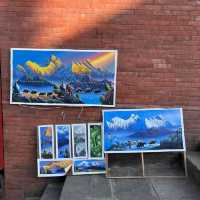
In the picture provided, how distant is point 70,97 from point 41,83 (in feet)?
1.43

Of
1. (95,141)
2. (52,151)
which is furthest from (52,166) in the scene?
(95,141)

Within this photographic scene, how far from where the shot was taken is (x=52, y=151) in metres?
6.25

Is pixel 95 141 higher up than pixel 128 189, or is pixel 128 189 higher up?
pixel 95 141

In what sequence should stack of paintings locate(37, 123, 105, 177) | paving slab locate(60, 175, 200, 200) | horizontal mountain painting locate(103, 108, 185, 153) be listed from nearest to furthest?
1. paving slab locate(60, 175, 200, 200)
2. horizontal mountain painting locate(103, 108, 185, 153)
3. stack of paintings locate(37, 123, 105, 177)

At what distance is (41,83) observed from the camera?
6.22 m

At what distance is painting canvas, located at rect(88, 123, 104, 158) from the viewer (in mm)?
6246

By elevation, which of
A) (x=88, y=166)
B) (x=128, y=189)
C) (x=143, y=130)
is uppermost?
(x=143, y=130)

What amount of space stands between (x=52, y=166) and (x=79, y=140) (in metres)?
0.51

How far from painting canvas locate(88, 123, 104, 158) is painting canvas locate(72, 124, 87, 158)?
0.22 feet

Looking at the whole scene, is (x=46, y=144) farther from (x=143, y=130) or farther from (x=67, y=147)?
(x=143, y=130)

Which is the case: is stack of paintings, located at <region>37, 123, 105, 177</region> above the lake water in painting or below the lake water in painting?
above

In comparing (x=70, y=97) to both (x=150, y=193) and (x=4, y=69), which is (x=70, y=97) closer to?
(x=4, y=69)

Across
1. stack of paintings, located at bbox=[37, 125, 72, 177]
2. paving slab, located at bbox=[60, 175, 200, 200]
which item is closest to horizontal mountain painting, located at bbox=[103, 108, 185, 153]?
paving slab, located at bbox=[60, 175, 200, 200]

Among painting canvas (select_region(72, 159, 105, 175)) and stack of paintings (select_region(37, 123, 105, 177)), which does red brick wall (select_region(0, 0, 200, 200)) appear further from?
painting canvas (select_region(72, 159, 105, 175))
